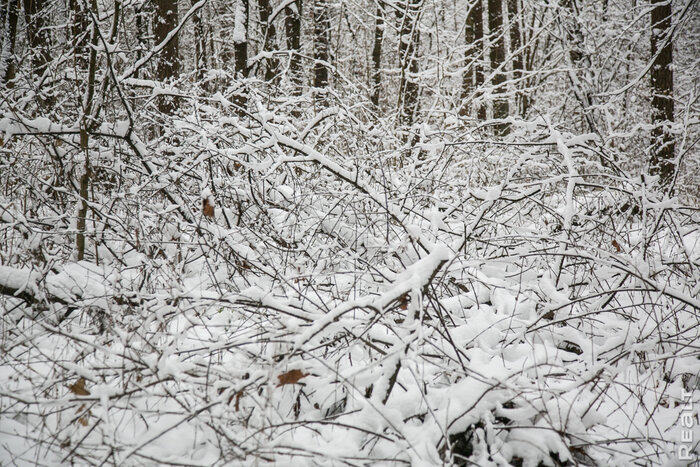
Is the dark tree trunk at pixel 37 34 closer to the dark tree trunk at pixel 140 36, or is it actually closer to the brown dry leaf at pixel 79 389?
the dark tree trunk at pixel 140 36

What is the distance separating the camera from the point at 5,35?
5.19 m

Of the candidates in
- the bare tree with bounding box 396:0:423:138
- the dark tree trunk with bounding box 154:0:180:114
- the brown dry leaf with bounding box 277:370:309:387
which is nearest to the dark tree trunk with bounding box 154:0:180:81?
the dark tree trunk with bounding box 154:0:180:114

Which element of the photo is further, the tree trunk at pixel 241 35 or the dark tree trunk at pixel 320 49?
the dark tree trunk at pixel 320 49

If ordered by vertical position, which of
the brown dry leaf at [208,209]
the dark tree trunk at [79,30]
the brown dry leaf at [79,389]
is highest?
the dark tree trunk at [79,30]

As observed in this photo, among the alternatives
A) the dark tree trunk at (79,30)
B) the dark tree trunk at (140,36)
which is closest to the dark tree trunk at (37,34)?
the dark tree trunk at (79,30)

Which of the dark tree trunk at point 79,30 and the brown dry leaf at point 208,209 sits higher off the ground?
the dark tree trunk at point 79,30

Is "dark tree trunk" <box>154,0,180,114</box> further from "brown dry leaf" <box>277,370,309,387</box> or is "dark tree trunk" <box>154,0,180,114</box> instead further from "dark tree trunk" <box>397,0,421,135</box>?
"brown dry leaf" <box>277,370,309,387</box>

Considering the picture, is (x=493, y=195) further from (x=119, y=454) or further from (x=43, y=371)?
(x=43, y=371)

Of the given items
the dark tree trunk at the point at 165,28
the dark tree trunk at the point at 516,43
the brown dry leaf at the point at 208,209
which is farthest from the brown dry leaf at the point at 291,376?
the dark tree trunk at the point at 165,28

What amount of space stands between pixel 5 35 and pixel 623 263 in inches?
272

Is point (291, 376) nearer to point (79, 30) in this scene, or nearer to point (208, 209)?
point (208, 209)

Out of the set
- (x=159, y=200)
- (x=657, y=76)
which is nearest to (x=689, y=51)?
(x=657, y=76)

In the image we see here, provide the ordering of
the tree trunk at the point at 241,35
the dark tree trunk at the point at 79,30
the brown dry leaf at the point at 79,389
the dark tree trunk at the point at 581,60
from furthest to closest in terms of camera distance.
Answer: the tree trunk at the point at 241,35 < the dark tree trunk at the point at 581,60 < the dark tree trunk at the point at 79,30 < the brown dry leaf at the point at 79,389

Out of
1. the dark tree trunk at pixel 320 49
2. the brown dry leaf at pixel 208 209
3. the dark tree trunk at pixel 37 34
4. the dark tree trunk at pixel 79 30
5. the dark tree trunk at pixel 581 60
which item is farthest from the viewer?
the dark tree trunk at pixel 320 49
